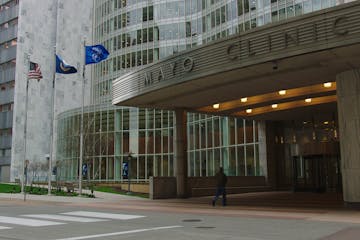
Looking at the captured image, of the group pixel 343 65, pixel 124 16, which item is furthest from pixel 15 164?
pixel 343 65

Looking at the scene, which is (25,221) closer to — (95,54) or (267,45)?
(267,45)

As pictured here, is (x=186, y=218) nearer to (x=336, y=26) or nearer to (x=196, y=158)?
(x=336, y=26)

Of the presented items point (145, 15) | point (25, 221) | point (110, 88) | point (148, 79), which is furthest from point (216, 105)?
point (110, 88)

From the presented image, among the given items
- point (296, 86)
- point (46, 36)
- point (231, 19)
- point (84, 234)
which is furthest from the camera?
point (46, 36)

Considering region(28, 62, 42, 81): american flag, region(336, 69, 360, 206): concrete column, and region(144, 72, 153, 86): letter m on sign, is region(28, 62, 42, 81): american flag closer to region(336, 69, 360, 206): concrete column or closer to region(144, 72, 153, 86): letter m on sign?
region(144, 72, 153, 86): letter m on sign

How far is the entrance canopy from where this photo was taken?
15852 millimetres

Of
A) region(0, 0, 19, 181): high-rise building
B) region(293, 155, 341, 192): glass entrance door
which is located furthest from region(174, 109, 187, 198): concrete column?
region(0, 0, 19, 181): high-rise building

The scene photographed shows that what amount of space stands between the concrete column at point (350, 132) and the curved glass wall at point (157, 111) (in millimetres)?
17128

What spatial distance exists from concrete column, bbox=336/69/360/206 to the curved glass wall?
56.2 feet

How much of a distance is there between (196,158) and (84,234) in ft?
111

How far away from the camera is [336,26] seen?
1548 cm

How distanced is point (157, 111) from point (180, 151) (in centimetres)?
2539

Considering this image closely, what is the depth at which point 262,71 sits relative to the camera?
61.7ft

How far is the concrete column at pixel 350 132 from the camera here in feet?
58.1
